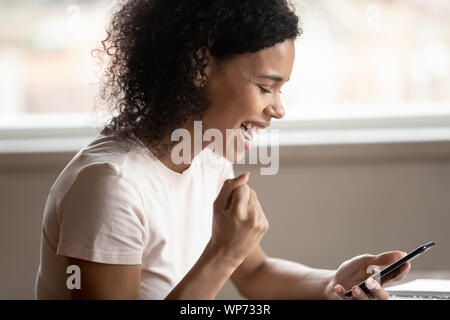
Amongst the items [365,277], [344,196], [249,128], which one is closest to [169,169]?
[249,128]

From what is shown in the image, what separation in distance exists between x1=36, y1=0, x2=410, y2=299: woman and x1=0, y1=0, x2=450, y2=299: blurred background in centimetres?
74

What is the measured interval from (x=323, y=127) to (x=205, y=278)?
115 centimetres

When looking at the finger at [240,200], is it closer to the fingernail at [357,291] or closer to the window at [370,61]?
the fingernail at [357,291]

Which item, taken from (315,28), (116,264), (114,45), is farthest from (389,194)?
(116,264)

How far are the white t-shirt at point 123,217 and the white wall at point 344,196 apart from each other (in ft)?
2.45

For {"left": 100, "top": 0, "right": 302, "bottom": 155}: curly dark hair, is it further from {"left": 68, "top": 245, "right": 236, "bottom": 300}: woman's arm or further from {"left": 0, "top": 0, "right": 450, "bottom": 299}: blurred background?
{"left": 0, "top": 0, "right": 450, "bottom": 299}: blurred background

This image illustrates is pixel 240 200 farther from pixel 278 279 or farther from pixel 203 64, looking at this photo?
pixel 278 279

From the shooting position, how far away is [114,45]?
1.08m

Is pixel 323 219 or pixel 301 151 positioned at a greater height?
pixel 301 151

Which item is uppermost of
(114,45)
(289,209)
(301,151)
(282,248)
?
(114,45)

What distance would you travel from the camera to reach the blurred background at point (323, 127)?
185 centimetres

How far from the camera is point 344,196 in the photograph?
6.10ft
